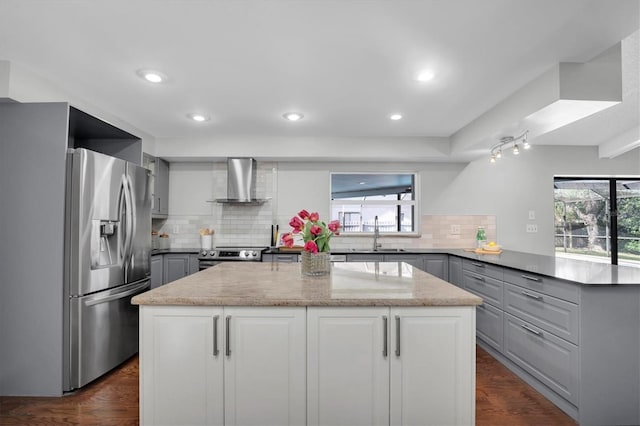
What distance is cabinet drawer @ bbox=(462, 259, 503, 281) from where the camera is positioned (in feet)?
→ 9.88

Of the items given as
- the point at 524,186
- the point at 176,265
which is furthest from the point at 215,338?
the point at 524,186

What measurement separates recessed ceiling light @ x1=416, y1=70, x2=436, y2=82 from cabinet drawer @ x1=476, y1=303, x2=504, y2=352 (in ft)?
7.07

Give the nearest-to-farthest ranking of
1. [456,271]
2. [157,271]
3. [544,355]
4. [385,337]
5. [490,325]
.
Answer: [385,337] → [544,355] → [490,325] → [456,271] → [157,271]

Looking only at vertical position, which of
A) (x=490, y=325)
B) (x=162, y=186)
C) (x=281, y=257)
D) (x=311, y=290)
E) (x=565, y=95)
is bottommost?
(x=490, y=325)

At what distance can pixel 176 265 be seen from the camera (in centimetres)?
431

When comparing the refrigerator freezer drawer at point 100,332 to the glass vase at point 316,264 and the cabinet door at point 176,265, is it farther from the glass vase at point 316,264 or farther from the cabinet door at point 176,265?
the glass vase at point 316,264

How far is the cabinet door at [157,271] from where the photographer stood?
4.16 meters

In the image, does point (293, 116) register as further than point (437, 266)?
No

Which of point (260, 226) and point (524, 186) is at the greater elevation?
point (524, 186)

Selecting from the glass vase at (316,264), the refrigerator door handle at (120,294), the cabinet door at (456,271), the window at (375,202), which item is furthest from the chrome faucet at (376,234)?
the refrigerator door handle at (120,294)

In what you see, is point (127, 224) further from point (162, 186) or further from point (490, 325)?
point (490, 325)

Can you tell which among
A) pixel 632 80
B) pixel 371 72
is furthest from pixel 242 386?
pixel 632 80

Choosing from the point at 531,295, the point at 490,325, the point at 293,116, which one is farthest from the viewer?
the point at 293,116

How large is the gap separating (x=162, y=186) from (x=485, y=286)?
4.31 meters
